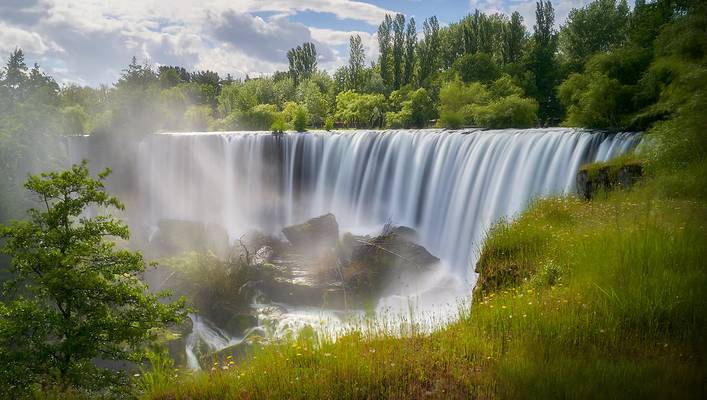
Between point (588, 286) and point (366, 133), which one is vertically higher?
point (366, 133)

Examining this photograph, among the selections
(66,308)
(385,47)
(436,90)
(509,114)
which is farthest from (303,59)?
(66,308)

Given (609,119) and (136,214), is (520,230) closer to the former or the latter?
(609,119)

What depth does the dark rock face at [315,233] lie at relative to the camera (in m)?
20.8

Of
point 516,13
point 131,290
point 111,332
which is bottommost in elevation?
point 111,332

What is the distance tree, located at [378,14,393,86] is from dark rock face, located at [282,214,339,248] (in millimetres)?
51371

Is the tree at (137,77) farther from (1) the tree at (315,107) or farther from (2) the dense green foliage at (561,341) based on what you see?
(2) the dense green foliage at (561,341)

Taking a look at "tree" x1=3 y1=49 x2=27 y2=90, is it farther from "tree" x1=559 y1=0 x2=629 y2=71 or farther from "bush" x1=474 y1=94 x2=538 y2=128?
"tree" x1=559 y1=0 x2=629 y2=71

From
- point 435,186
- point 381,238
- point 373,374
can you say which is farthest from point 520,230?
point 435,186

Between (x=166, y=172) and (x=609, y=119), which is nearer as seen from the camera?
(x=609, y=119)

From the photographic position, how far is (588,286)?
6.02 m

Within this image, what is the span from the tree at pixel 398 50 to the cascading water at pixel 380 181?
39.2 meters

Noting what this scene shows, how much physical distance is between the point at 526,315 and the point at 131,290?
6.15m

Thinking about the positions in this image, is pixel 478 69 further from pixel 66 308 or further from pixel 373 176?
pixel 66 308

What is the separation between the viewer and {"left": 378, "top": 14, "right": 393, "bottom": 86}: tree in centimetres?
6919
